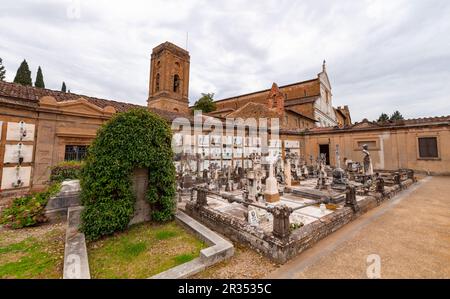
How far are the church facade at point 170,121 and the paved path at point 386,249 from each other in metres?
5.99

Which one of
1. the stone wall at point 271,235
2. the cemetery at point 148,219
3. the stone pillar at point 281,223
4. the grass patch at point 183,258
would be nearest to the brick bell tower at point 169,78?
the cemetery at point 148,219

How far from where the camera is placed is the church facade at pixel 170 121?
780 centimetres

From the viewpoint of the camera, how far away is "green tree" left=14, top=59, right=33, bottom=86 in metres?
26.3

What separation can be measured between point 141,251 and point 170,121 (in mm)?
9858

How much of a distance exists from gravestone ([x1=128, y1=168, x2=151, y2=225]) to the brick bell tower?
20.3 metres

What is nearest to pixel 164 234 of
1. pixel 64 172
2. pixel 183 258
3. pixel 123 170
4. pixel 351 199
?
pixel 183 258

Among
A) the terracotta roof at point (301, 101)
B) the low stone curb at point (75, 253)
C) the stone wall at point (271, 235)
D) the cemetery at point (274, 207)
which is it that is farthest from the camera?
the terracotta roof at point (301, 101)

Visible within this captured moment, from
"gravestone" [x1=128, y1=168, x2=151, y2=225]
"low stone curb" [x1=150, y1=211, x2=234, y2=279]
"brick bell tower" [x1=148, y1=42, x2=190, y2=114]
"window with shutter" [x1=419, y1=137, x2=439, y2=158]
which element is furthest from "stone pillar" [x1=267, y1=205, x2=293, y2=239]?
"brick bell tower" [x1=148, y1=42, x2=190, y2=114]

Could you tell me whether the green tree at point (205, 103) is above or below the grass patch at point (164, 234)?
above

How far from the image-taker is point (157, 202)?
214 inches

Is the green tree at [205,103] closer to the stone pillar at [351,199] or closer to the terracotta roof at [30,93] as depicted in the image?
the terracotta roof at [30,93]

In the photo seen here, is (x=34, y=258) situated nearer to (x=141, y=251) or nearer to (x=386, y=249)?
(x=141, y=251)

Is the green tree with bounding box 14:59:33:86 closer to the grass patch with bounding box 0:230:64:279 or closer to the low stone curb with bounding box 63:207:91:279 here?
the grass patch with bounding box 0:230:64:279

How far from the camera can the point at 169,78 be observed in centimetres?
2423
